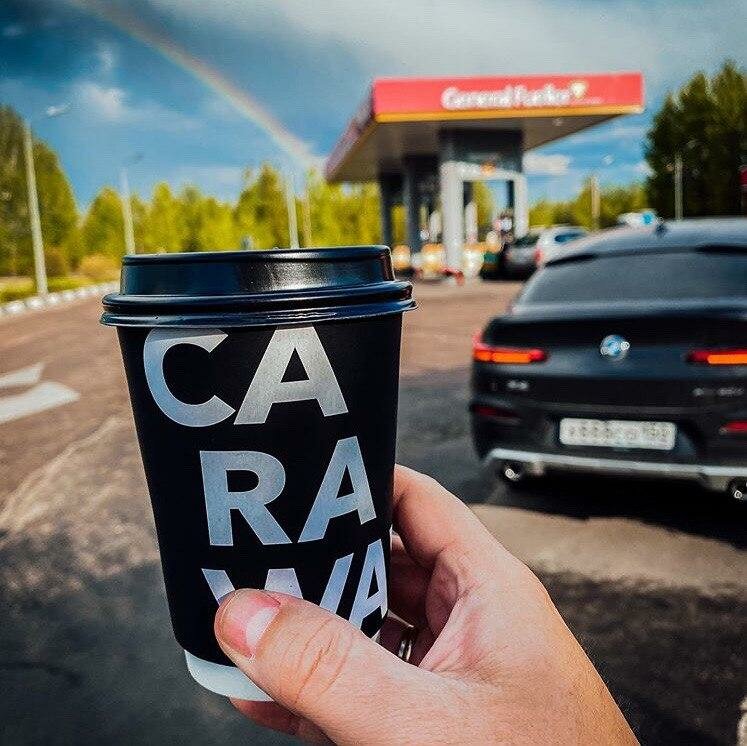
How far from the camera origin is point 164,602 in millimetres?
3250

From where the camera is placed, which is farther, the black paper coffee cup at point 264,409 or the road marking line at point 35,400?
the road marking line at point 35,400

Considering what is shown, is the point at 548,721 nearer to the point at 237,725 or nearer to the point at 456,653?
the point at 456,653

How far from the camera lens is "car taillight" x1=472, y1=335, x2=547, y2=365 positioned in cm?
375

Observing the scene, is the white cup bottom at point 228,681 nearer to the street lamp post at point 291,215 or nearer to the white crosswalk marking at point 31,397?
the white crosswalk marking at point 31,397

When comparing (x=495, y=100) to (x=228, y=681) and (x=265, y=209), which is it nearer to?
(x=228, y=681)

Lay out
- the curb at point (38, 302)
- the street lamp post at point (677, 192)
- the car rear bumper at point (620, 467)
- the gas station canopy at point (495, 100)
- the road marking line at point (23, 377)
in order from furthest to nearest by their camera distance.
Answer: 1. the street lamp post at point (677, 192)
2. the curb at point (38, 302)
3. the gas station canopy at point (495, 100)
4. the road marking line at point (23, 377)
5. the car rear bumper at point (620, 467)

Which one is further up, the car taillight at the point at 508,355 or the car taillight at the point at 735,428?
the car taillight at the point at 508,355

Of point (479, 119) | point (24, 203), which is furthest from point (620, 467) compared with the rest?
point (24, 203)

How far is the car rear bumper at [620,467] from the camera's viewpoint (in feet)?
11.2

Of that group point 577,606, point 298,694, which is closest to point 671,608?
point 577,606

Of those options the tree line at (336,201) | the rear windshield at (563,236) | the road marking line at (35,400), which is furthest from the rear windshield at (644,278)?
the tree line at (336,201)

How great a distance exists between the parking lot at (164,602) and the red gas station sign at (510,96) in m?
17.4

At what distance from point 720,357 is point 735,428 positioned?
0.32m

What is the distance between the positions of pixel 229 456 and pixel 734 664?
2.22 metres
